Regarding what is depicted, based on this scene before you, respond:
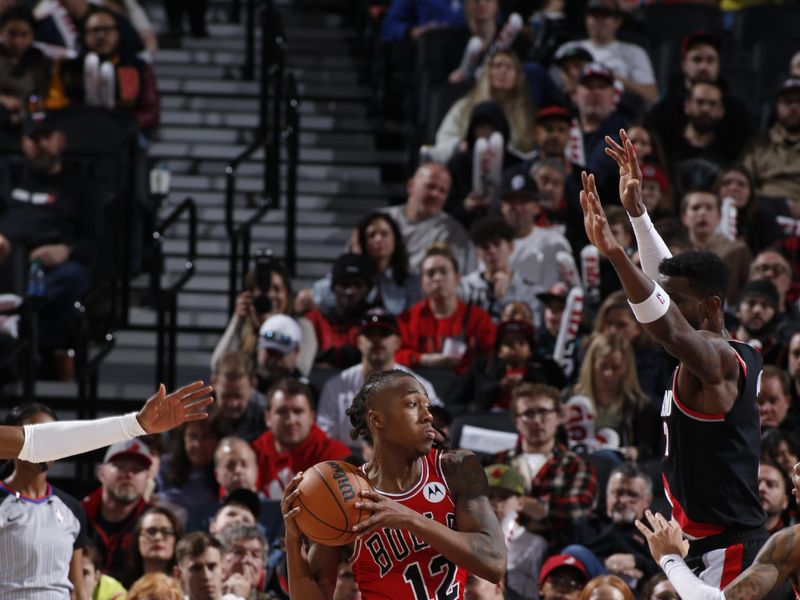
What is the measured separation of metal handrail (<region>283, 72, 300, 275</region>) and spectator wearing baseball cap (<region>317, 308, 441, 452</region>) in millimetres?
2715

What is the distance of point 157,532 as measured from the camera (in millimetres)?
8852

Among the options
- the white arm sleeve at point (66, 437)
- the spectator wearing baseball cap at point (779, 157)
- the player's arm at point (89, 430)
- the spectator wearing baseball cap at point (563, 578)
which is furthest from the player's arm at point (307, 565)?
the spectator wearing baseball cap at point (779, 157)

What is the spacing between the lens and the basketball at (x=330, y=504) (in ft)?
17.8

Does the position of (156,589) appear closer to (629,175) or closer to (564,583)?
(564,583)

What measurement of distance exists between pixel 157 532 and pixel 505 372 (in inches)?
103

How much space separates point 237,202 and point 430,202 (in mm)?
2774

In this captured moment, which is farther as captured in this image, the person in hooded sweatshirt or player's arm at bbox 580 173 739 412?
the person in hooded sweatshirt

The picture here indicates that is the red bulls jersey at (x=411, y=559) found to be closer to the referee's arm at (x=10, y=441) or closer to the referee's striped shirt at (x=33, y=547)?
the referee's arm at (x=10, y=441)

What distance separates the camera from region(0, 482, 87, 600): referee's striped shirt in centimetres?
710

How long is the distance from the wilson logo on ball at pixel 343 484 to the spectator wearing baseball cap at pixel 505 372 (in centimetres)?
459

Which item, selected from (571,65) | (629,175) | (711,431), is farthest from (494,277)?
(711,431)

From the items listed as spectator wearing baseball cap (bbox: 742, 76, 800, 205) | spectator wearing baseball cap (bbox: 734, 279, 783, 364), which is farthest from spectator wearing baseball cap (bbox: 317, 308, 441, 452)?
spectator wearing baseball cap (bbox: 742, 76, 800, 205)

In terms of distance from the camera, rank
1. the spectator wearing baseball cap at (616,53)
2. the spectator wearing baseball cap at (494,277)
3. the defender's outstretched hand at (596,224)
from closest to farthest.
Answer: the defender's outstretched hand at (596,224), the spectator wearing baseball cap at (494,277), the spectator wearing baseball cap at (616,53)

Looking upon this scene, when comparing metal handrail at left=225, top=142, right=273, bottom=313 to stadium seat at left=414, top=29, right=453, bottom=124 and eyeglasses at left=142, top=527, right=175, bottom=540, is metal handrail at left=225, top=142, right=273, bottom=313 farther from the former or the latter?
eyeglasses at left=142, top=527, right=175, bottom=540
